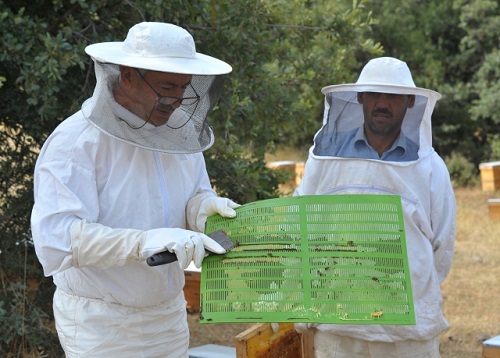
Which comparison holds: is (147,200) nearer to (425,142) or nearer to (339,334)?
(339,334)

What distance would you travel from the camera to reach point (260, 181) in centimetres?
478

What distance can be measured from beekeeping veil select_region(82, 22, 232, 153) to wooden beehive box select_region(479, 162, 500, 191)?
369 inches

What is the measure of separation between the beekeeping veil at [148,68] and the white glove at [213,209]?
6.7 inches

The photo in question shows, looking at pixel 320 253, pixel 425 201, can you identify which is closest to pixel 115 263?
pixel 320 253

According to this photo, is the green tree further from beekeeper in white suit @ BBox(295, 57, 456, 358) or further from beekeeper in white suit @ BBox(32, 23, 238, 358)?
beekeeper in white suit @ BBox(32, 23, 238, 358)

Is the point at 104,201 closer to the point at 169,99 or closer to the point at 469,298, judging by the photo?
the point at 169,99

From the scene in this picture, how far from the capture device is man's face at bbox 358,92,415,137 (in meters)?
3.10

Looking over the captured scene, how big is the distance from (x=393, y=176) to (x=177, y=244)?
3.75ft

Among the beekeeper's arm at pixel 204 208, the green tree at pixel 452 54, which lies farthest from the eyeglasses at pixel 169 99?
the green tree at pixel 452 54

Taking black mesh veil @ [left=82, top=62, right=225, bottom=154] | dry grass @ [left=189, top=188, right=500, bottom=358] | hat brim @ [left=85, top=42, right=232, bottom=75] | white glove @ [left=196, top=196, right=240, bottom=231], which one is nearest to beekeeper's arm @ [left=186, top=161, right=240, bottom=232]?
white glove @ [left=196, top=196, right=240, bottom=231]

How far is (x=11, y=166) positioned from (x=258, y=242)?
97.2 inches

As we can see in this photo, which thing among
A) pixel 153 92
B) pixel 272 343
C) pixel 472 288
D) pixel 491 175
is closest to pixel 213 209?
pixel 153 92

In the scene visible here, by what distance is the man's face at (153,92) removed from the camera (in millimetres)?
2354

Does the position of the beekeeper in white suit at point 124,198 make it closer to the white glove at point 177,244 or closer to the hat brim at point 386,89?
the white glove at point 177,244
